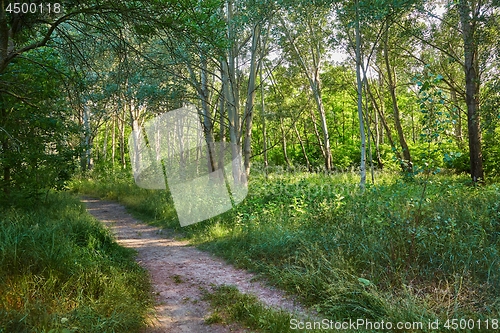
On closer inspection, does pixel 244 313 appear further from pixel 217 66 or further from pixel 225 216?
pixel 217 66

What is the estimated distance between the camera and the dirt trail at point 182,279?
400 centimetres

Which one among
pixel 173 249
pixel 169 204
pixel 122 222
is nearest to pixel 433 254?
pixel 173 249

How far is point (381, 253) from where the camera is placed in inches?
180

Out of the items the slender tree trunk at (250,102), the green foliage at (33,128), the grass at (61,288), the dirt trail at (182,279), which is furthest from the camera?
the slender tree trunk at (250,102)

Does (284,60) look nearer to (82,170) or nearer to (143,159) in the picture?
(143,159)

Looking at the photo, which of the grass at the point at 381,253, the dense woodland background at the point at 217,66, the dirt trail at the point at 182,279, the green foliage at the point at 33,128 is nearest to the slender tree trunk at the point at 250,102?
the dense woodland background at the point at 217,66

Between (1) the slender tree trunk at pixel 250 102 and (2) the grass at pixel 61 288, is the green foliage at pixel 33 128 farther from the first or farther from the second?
(1) the slender tree trunk at pixel 250 102

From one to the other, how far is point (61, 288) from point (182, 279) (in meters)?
2.05

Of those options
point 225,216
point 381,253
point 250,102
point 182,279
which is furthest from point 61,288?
point 250,102

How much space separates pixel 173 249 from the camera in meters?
7.21

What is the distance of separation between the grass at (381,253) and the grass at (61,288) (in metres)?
2.13

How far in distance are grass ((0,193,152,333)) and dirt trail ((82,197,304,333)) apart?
322 millimetres

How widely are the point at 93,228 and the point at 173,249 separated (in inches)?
68.3

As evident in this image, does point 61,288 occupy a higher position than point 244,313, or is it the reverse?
point 61,288
